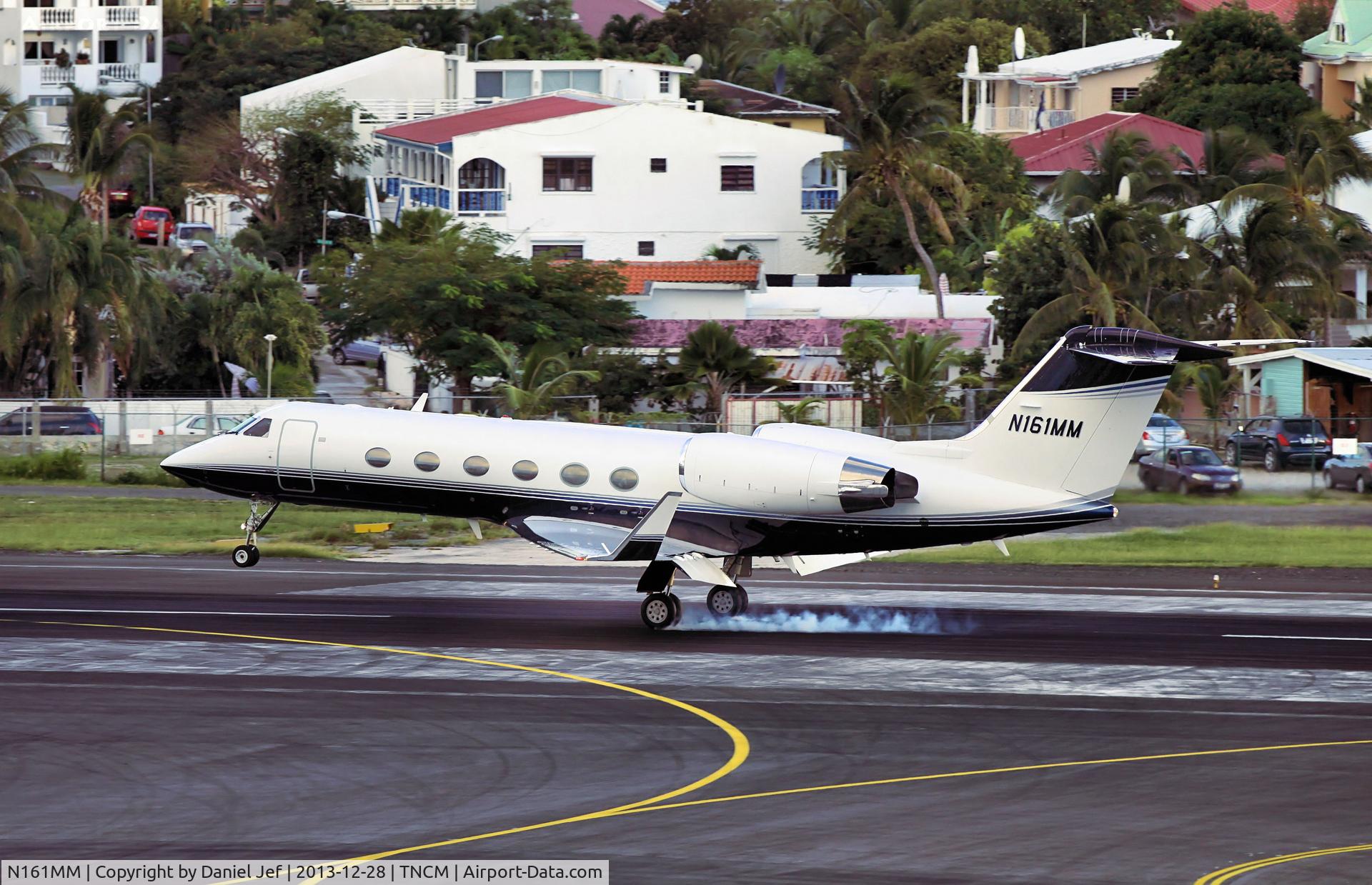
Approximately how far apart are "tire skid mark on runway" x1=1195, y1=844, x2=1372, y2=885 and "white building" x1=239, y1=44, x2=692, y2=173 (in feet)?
246

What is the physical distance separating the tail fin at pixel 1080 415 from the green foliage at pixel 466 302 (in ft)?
99.2

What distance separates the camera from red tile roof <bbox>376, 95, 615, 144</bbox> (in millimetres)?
80750

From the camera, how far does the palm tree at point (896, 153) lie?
7319 centimetres

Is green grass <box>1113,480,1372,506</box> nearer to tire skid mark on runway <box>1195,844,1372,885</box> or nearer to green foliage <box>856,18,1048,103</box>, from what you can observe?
tire skid mark on runway <box>1195,844,1372,885</box>

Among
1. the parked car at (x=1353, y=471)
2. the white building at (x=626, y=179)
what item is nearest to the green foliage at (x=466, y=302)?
the white building at (x=626, y=179)

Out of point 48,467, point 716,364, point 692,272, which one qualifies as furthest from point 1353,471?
point 48,467

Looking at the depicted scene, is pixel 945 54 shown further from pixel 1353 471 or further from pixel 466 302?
pixel 1353 471

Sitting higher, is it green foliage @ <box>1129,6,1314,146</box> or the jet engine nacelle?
green foliage @ <box>1129,6,1314,146</box>

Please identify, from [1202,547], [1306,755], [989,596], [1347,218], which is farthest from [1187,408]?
[1306,755]

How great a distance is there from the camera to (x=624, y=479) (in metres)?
26.8

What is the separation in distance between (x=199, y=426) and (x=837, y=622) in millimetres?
26798

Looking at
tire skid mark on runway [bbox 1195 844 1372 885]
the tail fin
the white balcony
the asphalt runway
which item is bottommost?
tire skid mark on runway [bbox 1195 844 1372 885]

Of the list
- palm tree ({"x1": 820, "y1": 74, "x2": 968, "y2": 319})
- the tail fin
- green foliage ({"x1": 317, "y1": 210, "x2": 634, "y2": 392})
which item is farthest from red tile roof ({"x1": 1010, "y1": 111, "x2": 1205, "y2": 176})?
the tail fin

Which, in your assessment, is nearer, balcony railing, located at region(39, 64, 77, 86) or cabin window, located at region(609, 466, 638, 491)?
cabin window, located at region(609, 466, 638, 491)
